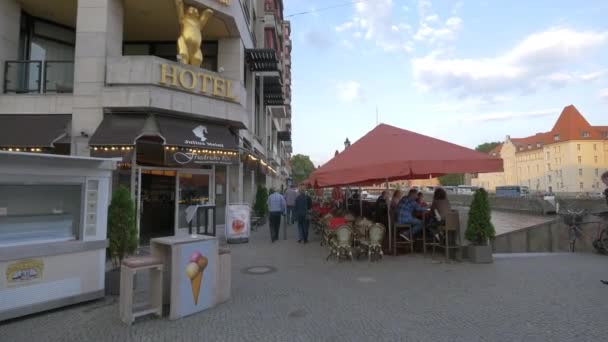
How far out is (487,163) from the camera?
23.3 ft

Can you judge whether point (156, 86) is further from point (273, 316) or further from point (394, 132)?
point (273, 316)

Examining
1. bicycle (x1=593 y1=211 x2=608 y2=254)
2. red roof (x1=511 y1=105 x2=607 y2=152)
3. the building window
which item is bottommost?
bicycle (x1=593 y1=211 x2=608 y2=254)

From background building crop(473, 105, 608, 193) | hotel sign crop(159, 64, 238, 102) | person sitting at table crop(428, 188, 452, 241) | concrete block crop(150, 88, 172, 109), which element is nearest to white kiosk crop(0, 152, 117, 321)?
concrete block crop(150, 88, 172, 109)

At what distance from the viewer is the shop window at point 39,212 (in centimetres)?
464

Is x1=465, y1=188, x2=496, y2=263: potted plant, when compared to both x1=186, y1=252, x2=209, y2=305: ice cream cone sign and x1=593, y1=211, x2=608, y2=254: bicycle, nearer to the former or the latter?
x1=593, y1=211, x2=608, y2=254: bicycle

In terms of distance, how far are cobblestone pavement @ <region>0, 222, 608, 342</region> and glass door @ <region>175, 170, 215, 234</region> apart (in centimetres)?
551

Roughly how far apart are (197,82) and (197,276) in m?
8.76

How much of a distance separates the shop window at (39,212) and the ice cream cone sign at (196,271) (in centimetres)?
189

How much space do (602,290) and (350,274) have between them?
4185 millimetres

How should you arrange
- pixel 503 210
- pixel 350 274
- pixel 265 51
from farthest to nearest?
pixel 503 210, pixel 265 51, pixel 350 274

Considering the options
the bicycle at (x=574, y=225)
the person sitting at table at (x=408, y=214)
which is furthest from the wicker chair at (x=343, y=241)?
the bicycle at (x=574, y=225)

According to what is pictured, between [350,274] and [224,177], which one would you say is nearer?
[350,274]

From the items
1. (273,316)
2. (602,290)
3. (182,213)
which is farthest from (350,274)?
(182,213)

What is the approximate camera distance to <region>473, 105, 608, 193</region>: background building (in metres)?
81.9
